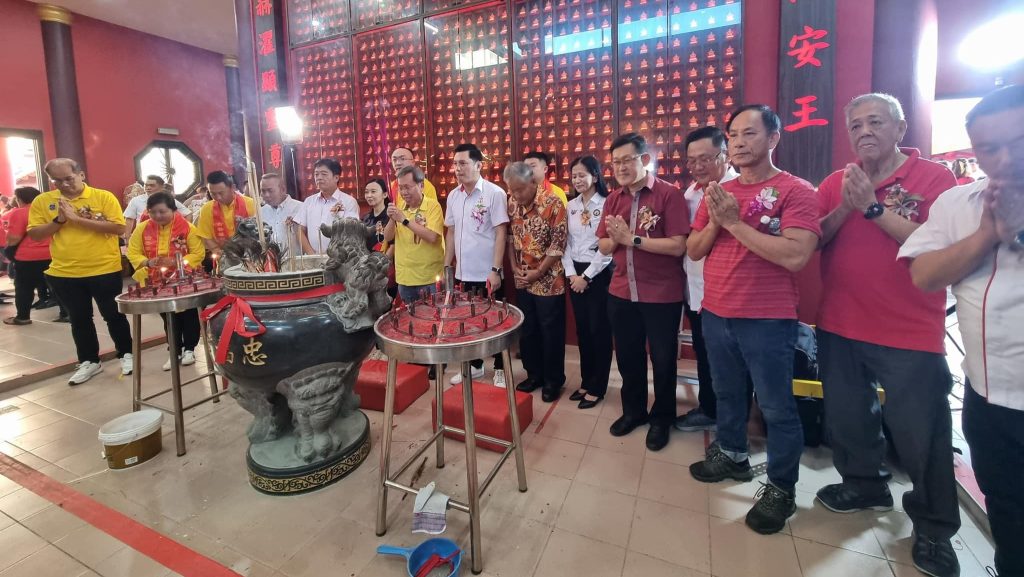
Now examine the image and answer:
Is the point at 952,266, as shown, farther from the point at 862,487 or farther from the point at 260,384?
the point at 260,384

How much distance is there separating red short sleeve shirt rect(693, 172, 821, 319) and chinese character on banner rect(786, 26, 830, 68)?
2154 millimetres

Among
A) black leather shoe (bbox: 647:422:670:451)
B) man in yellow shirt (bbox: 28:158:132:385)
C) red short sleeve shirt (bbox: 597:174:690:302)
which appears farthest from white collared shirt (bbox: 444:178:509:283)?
man in yellow shirt (bbox: 28:158:132:385)

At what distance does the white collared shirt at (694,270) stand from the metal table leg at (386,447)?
1.82 metres

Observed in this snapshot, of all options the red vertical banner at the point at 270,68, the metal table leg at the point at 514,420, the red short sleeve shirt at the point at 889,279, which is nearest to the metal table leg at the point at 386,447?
the metal table leg at the point at 514,420

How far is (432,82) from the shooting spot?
16.3ft

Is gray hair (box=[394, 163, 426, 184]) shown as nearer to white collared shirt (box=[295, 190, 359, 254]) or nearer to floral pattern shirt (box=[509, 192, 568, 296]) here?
floral pattern shirt (box=[509, 192, 568, 296])

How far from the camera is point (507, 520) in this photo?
2.20 meters

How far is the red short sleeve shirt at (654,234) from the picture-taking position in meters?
2.62

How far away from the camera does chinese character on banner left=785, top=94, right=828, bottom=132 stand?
352cm

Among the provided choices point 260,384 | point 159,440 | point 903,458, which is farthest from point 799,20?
point 159,440

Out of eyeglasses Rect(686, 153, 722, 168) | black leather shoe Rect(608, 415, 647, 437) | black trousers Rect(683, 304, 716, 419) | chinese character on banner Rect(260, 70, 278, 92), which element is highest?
chinese character on banner Rect(260, 70, 278, 92)

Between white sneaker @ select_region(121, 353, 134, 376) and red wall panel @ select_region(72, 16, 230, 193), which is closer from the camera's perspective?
white sneaker @ select_region(121, 353, 134, 376)

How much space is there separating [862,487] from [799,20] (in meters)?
3.30

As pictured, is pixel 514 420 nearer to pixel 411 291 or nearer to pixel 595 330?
pixel 595 330
